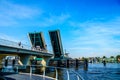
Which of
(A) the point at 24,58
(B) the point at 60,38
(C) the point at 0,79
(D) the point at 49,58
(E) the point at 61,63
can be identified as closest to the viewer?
(C) the point at 0,79

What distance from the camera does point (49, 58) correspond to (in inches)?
2047

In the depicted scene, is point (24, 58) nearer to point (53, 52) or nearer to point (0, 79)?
point (53, 52)

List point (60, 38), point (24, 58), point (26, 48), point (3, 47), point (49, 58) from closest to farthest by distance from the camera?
point (3, 47), point (26, 48), point (24, 58), point (60, 38), point (49, 58)

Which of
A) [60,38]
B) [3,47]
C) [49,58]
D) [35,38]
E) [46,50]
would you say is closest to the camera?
[3,47]

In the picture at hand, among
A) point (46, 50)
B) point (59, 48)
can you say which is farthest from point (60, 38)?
point (46, 50)

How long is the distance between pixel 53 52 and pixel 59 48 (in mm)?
4325

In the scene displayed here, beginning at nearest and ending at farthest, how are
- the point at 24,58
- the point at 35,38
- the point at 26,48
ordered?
the point at 26,48 < the point at 24,58 < the point at 35,38

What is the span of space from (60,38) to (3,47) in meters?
15.8

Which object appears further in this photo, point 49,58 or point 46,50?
point 49,58

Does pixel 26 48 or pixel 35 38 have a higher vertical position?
pixel 35 38

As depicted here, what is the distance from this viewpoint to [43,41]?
42.9 metres

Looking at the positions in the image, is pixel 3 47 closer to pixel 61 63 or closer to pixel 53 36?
pixel 53 36

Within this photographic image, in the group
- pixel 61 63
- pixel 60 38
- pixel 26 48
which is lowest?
pixel 61 63

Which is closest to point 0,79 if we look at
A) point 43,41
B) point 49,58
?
point 43,41
